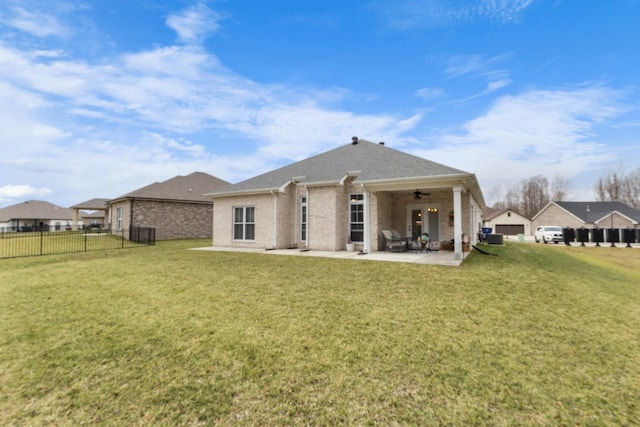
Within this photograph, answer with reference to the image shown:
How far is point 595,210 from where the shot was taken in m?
40.0

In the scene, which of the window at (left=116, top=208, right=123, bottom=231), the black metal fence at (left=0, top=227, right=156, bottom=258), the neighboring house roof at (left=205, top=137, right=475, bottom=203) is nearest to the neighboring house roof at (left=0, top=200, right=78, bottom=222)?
the black metal fence at (left=0, top=227, right=156, bottom=258)

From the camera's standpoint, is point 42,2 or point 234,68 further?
point 234,68

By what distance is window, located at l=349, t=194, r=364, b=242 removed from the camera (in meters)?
13.7

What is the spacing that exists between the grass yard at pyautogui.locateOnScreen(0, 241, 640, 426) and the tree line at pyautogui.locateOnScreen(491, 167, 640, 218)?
60415 mm

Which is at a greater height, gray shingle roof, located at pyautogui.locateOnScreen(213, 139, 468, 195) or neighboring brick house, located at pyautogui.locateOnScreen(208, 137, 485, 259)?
gray shingle roof, located at pyautogui.locateOnScreen(213, 139, 468, 195)

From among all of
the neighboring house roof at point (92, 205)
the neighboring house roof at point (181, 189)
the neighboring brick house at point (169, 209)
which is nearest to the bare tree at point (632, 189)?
the neighboring house roof at point (181, 189)

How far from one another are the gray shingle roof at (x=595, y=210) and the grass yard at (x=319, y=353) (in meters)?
42.8

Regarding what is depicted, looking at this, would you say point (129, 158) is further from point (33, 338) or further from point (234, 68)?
point (33, 338)

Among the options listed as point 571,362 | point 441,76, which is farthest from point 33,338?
point 441,76

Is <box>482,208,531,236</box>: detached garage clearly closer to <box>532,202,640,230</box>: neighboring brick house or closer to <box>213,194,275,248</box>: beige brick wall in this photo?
<box>532,202,640,230</box>: neighboring brick house

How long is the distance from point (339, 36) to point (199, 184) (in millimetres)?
18029

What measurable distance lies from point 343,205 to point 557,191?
2441 inches

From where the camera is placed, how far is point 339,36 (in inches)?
543

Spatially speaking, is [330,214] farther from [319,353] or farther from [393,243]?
[319,353]
